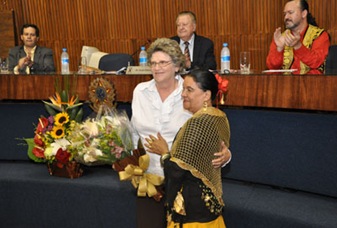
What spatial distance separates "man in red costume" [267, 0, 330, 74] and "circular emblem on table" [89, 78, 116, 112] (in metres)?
1.22

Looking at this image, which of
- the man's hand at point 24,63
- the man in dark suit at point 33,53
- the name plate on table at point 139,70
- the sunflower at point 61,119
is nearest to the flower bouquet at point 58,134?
the sunflower at point 61,119

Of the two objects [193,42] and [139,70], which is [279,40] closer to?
[139,70]

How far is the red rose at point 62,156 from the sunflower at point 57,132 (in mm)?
104

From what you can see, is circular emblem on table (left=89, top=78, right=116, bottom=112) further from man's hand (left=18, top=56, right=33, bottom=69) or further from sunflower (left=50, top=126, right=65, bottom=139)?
man's hand (left=18, top=56, right=33, bottom=69)

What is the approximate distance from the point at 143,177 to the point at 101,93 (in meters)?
0.98

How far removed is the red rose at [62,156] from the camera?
322 cm

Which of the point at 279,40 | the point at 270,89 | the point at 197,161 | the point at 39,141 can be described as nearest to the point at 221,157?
the point at 197,161

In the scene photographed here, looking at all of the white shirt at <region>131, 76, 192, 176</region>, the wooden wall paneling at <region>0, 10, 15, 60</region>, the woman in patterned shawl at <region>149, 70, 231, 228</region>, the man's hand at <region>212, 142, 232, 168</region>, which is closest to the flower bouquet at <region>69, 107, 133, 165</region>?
the white shirt at <region>131, 76, 192, 176</region>

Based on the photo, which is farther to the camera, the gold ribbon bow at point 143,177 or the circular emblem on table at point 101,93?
the circular emblem on table at point 101,93

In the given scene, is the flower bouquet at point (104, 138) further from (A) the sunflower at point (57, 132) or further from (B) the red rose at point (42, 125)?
(B) the red rose at point (42, 125)

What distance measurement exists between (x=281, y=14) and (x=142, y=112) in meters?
3.57

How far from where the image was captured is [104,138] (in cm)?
280

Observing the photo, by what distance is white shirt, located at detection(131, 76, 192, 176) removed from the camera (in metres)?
2.51

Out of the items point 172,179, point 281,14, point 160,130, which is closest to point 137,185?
point 160,130
